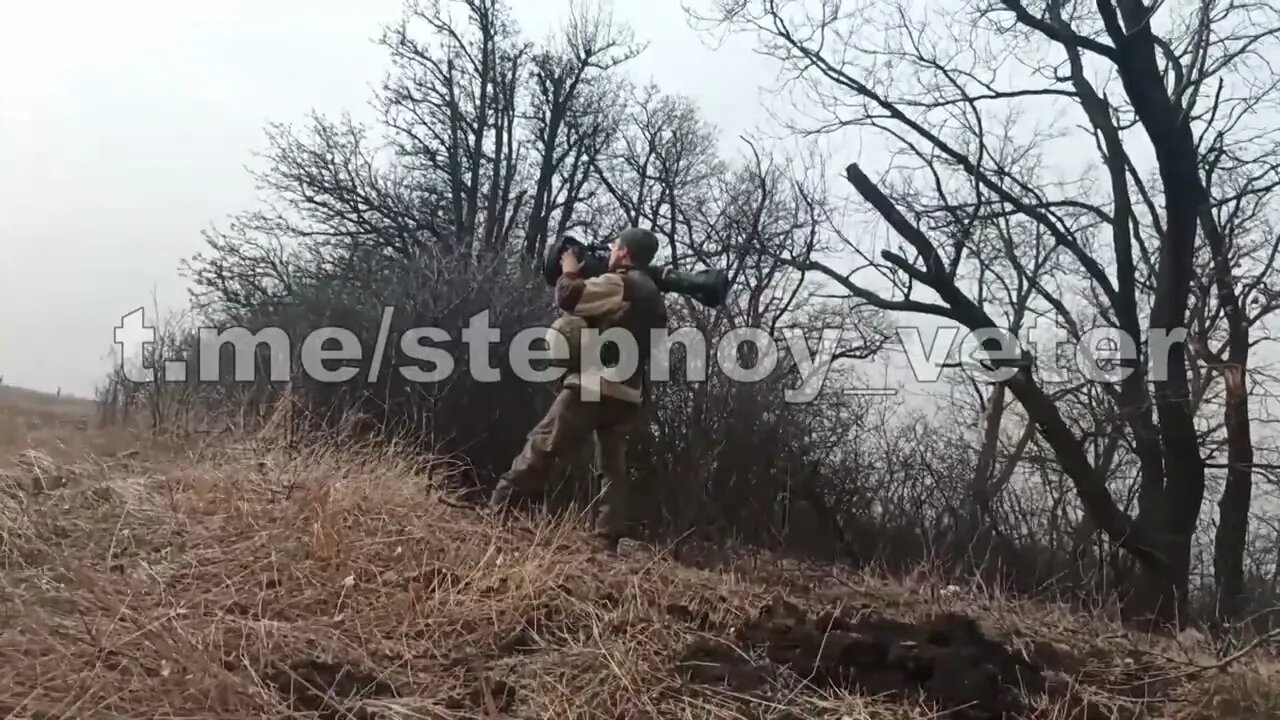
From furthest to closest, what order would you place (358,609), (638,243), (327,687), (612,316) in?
1. (638,243)
2. (612,316)
3. (358,609)
4. (327,687)

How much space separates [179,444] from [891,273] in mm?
7451

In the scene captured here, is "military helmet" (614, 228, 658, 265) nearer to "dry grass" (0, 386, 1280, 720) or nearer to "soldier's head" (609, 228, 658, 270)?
"soldier's head" (609, 228, 658, 270)

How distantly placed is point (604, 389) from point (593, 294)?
0.56 m

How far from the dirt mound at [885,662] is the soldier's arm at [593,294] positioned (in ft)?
6.93

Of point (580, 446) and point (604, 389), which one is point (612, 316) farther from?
point (580, 446)

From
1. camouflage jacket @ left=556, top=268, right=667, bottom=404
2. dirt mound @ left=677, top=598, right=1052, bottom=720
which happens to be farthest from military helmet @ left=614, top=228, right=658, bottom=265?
dirt mound @ left=677, top=598, right=1052, bottom=720

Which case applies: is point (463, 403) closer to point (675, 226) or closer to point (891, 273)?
point (891, 273)

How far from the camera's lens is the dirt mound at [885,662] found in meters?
4.03

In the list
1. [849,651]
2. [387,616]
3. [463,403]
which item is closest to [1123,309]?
[463,403]

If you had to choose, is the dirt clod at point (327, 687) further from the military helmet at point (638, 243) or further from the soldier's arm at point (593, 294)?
the military helmet at point (638, 243)

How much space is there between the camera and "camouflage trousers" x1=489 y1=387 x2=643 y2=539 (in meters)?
6.03

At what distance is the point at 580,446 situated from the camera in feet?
20.1

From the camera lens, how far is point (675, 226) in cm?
1772

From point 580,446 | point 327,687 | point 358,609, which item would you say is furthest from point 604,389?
point 327,687
